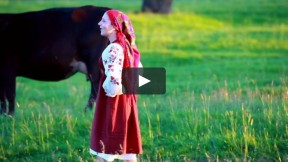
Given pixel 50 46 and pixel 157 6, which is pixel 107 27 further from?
pixel 157 6

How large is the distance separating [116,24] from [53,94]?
7743 mm

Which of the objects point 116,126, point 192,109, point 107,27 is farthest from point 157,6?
point 116,126

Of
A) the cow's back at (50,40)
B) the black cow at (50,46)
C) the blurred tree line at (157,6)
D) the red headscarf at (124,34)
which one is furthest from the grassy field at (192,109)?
the blurred tree line at (157,6)

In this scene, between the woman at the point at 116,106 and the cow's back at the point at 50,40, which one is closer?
the woman at the point at 116,106

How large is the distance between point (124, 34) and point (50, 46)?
428 cm

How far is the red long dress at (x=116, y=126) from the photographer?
5.71 metres

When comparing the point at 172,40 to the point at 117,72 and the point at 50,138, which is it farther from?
the point at 117,72

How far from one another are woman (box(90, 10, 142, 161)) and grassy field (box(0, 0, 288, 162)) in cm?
105

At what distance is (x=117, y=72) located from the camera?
555cm

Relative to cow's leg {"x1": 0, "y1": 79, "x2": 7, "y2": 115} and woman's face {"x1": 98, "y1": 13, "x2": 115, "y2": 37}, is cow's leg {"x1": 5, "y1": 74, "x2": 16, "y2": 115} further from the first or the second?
woman's face {"x1": 98, "y1": 13, "x2": 115, "y2": 37}

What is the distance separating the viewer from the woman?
18.4 feet

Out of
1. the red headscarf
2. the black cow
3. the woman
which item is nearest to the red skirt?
the woman

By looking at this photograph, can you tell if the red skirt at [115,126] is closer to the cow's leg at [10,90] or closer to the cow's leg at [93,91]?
the cow's leg at [93,91]

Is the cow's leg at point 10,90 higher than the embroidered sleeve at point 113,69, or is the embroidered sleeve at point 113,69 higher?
the embroidered sleeve at point 113,69
